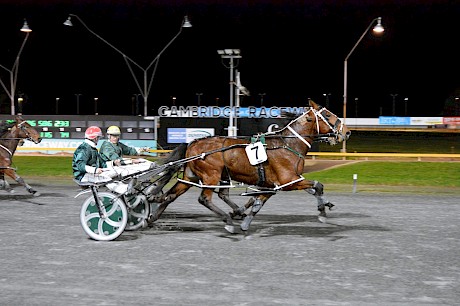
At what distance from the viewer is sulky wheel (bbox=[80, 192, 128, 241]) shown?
8445 mm

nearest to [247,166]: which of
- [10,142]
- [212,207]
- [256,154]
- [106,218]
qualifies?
[256,154]

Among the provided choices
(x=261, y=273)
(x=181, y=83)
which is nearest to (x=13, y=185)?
(x=261, y=273)

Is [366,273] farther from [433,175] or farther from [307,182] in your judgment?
[433,175]

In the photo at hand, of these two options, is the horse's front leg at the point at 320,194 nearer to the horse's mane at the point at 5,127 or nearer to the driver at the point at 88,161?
the driver at the point at 88,161

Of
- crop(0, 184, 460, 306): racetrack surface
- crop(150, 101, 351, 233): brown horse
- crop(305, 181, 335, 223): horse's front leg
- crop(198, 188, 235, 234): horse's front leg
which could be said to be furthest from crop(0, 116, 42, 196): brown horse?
crop(305, 181, 335, 223): horse's front leg

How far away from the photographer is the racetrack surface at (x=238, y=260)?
5902mm

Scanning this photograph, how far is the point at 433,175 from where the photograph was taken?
1923 centimetres

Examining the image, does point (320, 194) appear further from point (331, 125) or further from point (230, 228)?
point (230, 228)

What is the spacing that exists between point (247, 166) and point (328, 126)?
156 centimetres

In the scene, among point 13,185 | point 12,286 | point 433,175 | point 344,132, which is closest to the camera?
point 12,286

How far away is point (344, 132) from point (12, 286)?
5.70m

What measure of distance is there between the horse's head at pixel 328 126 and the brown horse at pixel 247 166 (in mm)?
185

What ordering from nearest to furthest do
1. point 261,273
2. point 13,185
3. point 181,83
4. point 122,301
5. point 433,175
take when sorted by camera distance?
point 122,301
point 261,273
point 13,185
point 433,175
point 181,83

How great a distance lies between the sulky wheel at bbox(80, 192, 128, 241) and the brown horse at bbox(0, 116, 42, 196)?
Answer: 547 cm
